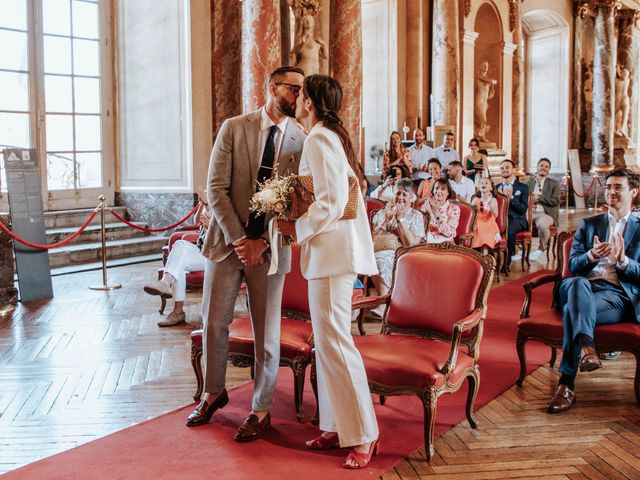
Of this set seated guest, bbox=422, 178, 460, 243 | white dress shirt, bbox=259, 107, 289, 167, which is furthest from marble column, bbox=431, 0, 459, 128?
white dress shirt, bbox=259, 107, 289, 167

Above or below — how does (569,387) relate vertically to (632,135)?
below

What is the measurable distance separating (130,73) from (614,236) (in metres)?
7.89

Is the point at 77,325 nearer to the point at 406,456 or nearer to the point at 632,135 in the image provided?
the point at 406,456

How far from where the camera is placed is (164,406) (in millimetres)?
3721

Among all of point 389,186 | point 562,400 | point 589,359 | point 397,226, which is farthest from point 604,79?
point 562,400

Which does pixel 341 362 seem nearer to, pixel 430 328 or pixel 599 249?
pixel 430 328

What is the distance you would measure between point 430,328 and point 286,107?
1.31m

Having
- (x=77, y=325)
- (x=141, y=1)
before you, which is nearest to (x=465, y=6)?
(x=141, y=1)

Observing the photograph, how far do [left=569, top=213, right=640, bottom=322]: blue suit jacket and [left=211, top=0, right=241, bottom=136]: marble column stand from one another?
6.18m

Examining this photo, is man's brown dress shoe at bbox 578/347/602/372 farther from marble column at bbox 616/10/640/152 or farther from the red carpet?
marble column at bbox 616/10/640/152

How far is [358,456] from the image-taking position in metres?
2.96

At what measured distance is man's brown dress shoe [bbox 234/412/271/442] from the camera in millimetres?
3242

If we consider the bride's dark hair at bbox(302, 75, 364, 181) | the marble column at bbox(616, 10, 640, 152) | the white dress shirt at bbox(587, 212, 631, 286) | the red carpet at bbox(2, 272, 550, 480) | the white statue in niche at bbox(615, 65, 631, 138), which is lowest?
the red carpet at bbox(2, 272, 550, 480)

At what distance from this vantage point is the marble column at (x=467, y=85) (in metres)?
13.8
